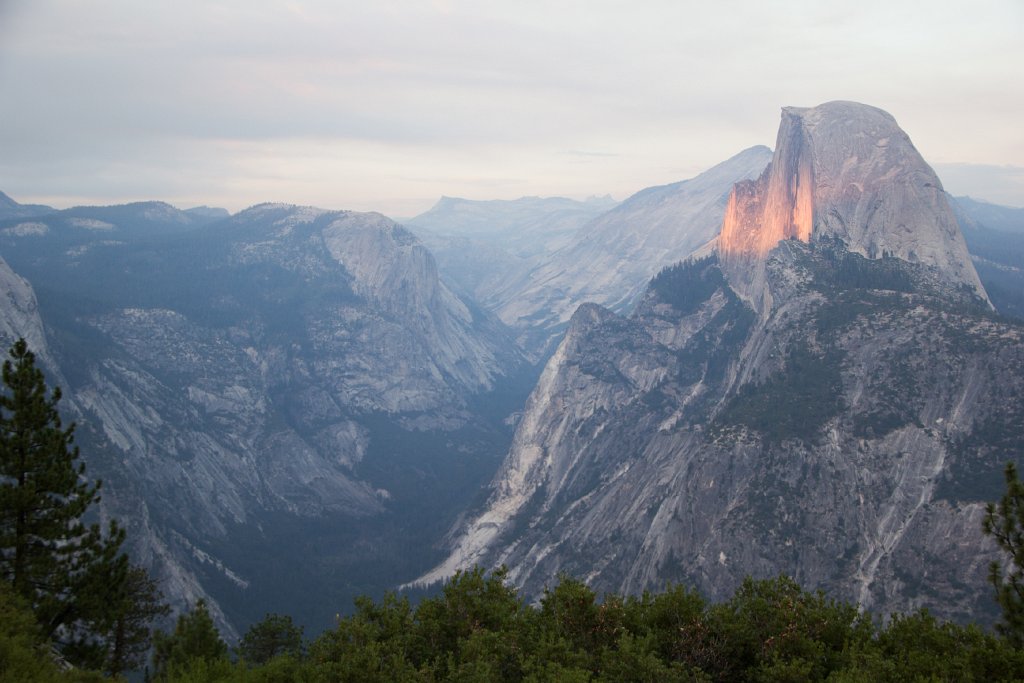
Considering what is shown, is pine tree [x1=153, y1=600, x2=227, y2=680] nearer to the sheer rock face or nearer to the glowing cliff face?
the sheer rock face

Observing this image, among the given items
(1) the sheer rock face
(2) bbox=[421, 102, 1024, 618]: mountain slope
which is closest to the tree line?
(2) bbox=[421, 102, 1024, 618]: mountain slope

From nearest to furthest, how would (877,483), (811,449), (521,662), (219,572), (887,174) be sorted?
1. (521,662)
2. (877,483)
3. (811,449)
4. (887,174)
5. (219,572)

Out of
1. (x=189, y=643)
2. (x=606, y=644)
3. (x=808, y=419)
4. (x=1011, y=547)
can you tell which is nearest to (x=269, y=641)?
(x=189, y=643)

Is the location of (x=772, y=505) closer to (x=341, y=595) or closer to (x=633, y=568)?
(x=633, y=568)

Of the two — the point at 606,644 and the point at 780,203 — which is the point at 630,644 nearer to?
the point at 606,644

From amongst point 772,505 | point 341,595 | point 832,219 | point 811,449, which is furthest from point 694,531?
point 341,595

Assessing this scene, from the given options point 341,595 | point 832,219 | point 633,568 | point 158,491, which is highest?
point 832,219
